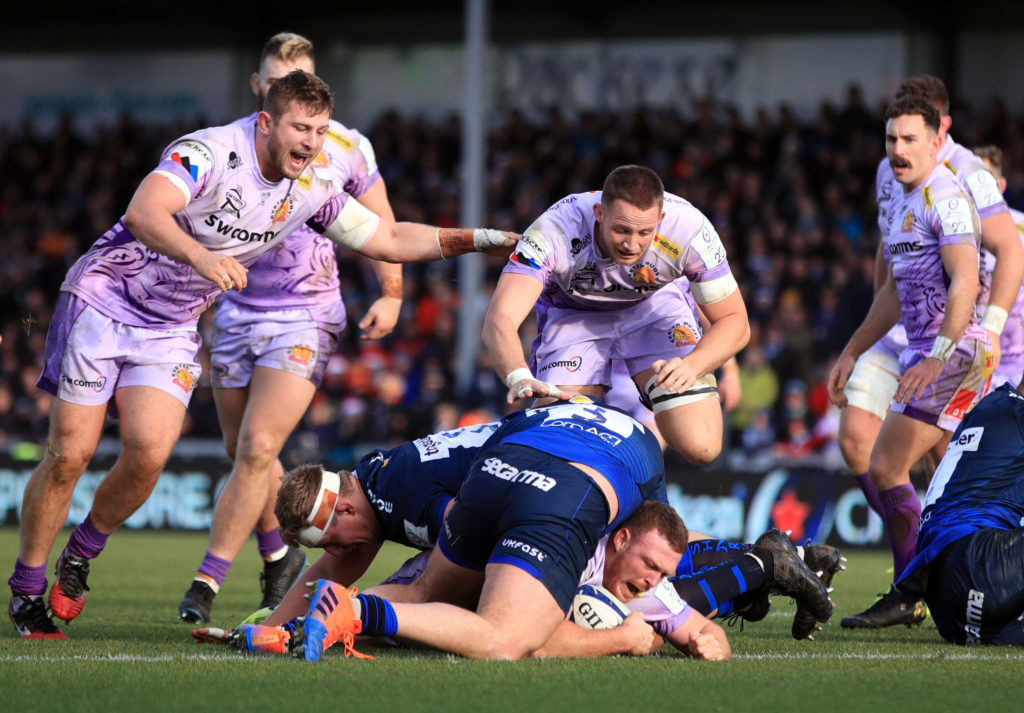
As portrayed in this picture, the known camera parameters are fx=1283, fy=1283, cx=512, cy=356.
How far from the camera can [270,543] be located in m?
7.17

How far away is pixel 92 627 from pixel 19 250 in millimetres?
17233

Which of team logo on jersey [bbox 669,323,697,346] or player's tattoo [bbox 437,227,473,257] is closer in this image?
player's tattoo [bbox 437,227,473,257]

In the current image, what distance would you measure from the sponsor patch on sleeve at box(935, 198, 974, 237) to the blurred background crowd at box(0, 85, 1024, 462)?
725cm

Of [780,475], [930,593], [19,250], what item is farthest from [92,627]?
[19,250]

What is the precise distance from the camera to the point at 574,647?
189 inches

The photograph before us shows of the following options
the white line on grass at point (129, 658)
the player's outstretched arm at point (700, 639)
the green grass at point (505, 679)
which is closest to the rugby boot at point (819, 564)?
the green grass at point (505, 679)

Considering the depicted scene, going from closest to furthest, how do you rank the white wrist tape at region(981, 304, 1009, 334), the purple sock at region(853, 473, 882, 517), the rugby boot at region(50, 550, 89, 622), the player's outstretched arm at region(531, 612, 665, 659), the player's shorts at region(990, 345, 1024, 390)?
the player's outstretched arm at region(531, 612, 665, 659), the rugby boot at region(50, 550, 89, 622), the white wrist tape at region(981, 304, 1009, 334), the purple sock at region(853, 473, 882, 517), the player's shorts at region(990, 345, 1024, 390)

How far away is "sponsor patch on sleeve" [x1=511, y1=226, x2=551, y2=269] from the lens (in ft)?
20.1

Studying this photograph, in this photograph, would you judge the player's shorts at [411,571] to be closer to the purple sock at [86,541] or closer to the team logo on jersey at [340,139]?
the purple sock at [86,541]

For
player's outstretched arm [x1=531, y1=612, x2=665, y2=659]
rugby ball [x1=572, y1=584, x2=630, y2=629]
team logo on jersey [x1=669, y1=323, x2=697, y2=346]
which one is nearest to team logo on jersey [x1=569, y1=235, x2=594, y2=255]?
team logo on jersey [x1=669, y1=323, x2=697, y2=346]

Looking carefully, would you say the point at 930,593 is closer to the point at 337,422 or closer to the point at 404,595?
the point at 404,595

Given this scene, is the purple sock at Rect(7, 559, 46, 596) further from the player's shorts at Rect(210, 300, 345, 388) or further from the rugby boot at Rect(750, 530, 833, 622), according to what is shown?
the rugby boot at Rect(750, 530, 833, 622)

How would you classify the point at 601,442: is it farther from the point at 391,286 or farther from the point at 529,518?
the point at 391,286

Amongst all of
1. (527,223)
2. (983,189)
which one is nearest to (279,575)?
(983,189)
